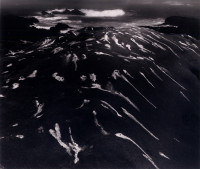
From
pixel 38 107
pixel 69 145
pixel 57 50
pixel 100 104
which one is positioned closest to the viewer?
pixel 69 145

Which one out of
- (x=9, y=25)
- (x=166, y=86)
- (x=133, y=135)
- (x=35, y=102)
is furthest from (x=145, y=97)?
(x=9, y=25)

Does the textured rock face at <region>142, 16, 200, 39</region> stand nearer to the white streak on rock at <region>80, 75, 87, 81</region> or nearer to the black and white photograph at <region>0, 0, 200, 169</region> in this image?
the black and white photograph at <region>0, 0, 200, 169</region>

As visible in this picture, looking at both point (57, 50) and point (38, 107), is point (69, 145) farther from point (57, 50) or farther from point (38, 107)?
point (57, 50)

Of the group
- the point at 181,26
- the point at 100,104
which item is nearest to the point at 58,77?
the point at 100,104

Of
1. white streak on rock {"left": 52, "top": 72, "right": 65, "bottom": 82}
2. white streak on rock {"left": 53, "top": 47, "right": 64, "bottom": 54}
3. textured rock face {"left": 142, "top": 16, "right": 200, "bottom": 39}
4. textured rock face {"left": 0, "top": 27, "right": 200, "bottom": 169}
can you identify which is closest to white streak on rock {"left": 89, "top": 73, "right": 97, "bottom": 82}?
textured rock face {"left": 0, "top": 27, "right": 200, "bottom": 169}

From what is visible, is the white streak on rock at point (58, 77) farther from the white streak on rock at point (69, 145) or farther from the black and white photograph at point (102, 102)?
the white streak on rock at point (69, 145)

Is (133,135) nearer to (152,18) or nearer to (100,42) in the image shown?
(100,42)

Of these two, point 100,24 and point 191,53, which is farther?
point 100,24

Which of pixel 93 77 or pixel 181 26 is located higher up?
pixel 93 77
